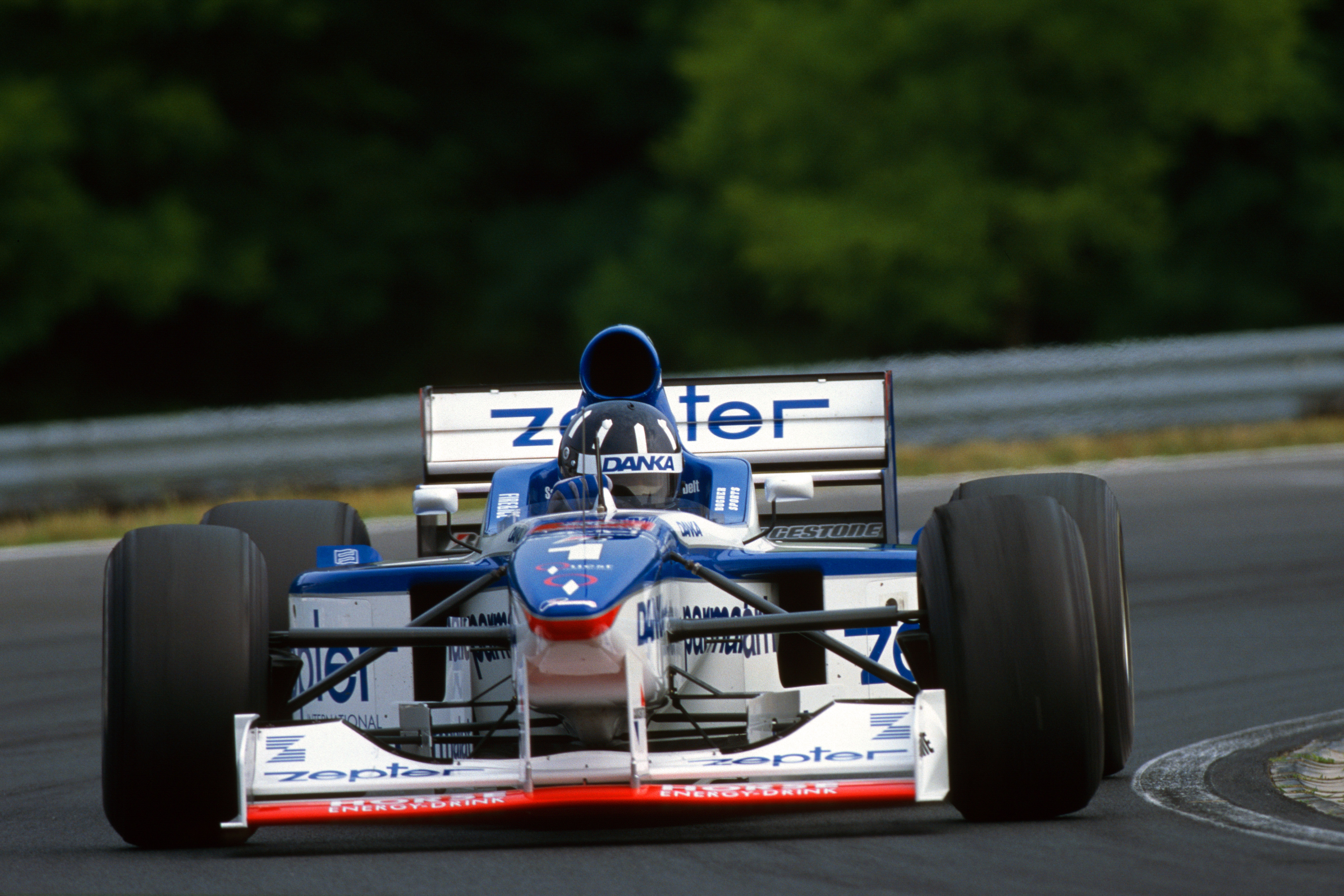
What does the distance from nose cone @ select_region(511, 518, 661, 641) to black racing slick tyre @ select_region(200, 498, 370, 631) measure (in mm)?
2123

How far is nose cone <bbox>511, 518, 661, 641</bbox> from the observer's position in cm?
513

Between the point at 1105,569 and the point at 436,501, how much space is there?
2271 mm

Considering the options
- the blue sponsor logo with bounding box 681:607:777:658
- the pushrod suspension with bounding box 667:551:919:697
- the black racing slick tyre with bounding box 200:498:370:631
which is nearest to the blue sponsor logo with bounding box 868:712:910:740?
the pushrod suspension with bounding box 667:551:919:697

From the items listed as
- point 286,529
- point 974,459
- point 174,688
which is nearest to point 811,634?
point 174,688

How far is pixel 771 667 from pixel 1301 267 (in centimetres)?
1684

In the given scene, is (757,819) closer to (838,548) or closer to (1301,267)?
(838,548)

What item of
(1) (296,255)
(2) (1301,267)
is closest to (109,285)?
(1) (296,255)

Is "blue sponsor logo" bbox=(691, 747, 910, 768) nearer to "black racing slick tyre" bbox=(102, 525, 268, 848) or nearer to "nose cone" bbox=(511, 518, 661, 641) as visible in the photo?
"nose cone" bbox=(511, 518, 661, 641)

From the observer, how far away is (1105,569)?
6.50 meters

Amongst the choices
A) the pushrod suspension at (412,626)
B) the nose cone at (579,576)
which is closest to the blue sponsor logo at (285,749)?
the pushrod suspension at (412,626)

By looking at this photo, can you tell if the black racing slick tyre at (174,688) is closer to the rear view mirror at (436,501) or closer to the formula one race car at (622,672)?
the formula one race car at (622,672)

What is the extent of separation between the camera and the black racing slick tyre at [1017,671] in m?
5.23

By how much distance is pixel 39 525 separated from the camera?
13688mm

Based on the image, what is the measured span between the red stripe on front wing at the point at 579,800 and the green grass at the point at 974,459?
808cm
